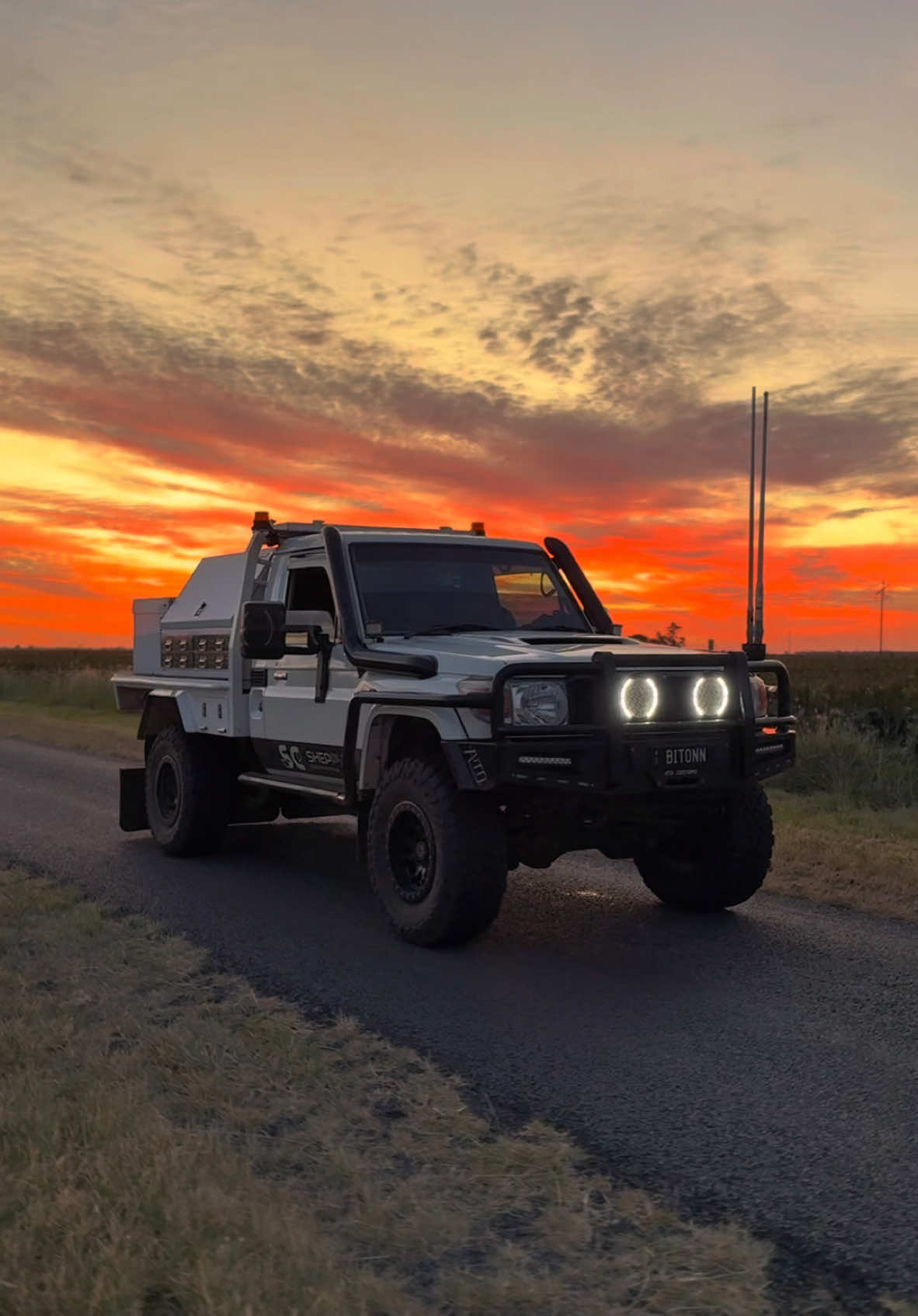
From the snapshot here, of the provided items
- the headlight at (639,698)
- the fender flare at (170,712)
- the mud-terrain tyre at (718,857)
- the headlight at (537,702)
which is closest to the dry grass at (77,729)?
the fender flare at (170,712)

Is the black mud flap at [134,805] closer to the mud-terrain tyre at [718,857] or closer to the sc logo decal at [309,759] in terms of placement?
the sc logo decal at [309,759]

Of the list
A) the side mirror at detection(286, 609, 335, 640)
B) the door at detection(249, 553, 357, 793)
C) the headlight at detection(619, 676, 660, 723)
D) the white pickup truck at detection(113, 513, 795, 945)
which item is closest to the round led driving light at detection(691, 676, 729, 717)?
the white pickup truck at detection(113, 513, 795, 945)

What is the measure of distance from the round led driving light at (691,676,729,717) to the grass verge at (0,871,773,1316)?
264cm

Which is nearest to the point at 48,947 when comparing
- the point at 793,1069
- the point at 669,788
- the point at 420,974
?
the point at 420,974

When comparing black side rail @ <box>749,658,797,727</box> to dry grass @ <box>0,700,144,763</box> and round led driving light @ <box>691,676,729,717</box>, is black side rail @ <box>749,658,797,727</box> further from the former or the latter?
dry grass @ <box>0,700,144,763</box>

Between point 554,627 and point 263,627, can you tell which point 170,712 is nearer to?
point 263,627

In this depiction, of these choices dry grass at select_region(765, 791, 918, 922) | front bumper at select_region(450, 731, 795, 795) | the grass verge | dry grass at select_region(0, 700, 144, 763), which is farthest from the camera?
dry grass at select_region(0, 700, 144, 763)

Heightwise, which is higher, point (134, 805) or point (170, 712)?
point (170, 712)

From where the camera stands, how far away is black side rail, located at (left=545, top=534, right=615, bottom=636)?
8906mm

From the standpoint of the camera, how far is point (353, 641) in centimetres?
780

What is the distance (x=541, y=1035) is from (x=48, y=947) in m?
2.85

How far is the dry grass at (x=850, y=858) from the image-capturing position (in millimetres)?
8383

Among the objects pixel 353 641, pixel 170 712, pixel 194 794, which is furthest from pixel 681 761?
pixel 170 712

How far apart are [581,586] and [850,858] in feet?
9.34
